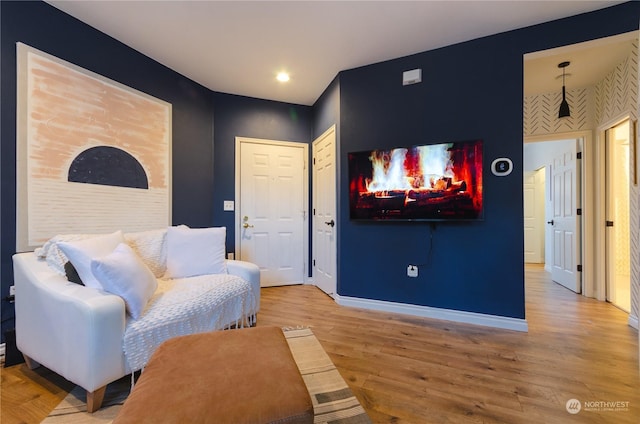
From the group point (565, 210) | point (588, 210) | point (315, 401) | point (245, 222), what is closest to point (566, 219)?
point (565, 210)

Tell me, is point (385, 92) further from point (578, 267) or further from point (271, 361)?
point (578, 267)

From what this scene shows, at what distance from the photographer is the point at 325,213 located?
3.49 meters

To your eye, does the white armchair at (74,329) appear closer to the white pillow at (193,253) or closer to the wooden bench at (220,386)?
the wooden bench at (220,386)

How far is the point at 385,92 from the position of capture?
2.88 meters

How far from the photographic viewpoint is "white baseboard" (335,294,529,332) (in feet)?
7.84

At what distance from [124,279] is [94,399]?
595 mm

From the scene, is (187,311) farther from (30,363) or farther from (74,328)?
(30,363)

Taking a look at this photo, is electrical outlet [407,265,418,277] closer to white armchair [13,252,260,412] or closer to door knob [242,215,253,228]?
door knob [242,215,253,228]

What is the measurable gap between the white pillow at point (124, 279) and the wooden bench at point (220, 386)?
494mm

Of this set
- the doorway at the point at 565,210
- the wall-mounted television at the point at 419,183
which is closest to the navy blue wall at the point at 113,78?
the wall-mounted television at the point at 419,183

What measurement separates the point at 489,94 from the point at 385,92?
97 centimetres

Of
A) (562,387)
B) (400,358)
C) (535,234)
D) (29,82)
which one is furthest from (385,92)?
(535,234)

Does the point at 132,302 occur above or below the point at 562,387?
above

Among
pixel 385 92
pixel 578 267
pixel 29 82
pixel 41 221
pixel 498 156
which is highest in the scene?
pixel 385 92
